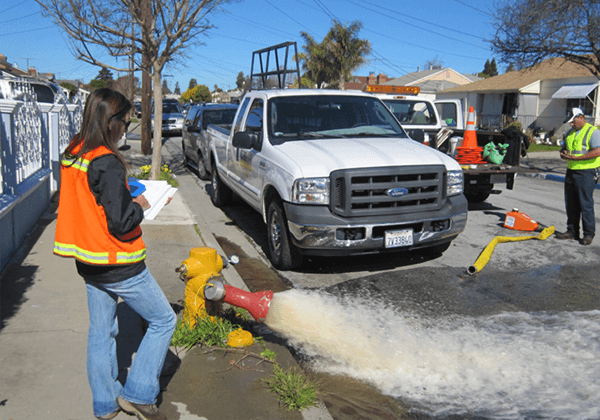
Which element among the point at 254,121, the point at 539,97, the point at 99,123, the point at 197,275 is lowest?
the point at 197,275

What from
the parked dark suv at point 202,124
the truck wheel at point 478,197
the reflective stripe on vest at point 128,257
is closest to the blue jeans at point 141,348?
the reflective stripe on vest at point 128,257

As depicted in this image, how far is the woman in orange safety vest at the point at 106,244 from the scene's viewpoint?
8.86ft

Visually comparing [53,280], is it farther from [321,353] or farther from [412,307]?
[412,307]

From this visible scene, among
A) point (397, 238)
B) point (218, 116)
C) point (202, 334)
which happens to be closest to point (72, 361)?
point (202, 334)

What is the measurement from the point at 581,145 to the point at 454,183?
232 centimetres

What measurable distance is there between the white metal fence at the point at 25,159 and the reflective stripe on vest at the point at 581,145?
679cm

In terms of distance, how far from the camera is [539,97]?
33.1 metres

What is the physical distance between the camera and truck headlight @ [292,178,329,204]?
5598mm

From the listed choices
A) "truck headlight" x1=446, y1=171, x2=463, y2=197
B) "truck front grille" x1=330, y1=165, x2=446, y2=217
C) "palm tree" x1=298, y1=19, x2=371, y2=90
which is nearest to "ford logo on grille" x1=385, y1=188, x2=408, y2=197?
"truck front grille" x1=330, y1=165, x2=446, y2=217

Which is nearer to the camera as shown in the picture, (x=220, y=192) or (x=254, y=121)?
(x=254, y=121)

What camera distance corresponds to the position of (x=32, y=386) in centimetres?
335

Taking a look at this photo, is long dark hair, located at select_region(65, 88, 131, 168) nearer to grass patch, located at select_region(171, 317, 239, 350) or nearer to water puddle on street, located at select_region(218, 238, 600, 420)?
grass patch, located at select_region(171, 317, 239, 350)

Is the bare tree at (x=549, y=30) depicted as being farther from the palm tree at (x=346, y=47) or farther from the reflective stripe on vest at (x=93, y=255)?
the palm tree at (x=346, y=47)

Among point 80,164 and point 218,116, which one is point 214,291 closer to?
point 80,164
